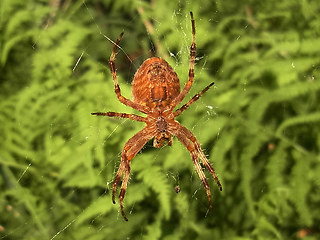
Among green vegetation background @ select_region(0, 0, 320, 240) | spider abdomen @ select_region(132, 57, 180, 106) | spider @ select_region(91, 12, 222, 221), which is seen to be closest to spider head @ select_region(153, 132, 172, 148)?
spider @ select_region(91, 12, 222, 221)

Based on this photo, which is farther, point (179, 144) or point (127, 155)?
point (179, 144)

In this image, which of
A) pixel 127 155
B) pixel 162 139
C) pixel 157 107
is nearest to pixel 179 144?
pixel 162 139

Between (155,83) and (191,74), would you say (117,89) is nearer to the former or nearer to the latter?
(155,83)

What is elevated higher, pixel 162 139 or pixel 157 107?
pixel 157 107

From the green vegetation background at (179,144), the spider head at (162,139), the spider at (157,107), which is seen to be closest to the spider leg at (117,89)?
the spider at (157,107)

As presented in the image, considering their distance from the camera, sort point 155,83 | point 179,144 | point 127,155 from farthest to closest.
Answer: point 179,144
point 127,155
point 155,83

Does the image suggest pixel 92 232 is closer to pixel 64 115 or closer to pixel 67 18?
pixel 64 115

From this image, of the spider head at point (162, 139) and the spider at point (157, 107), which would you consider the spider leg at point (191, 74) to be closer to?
the spider at point (157, 107)
